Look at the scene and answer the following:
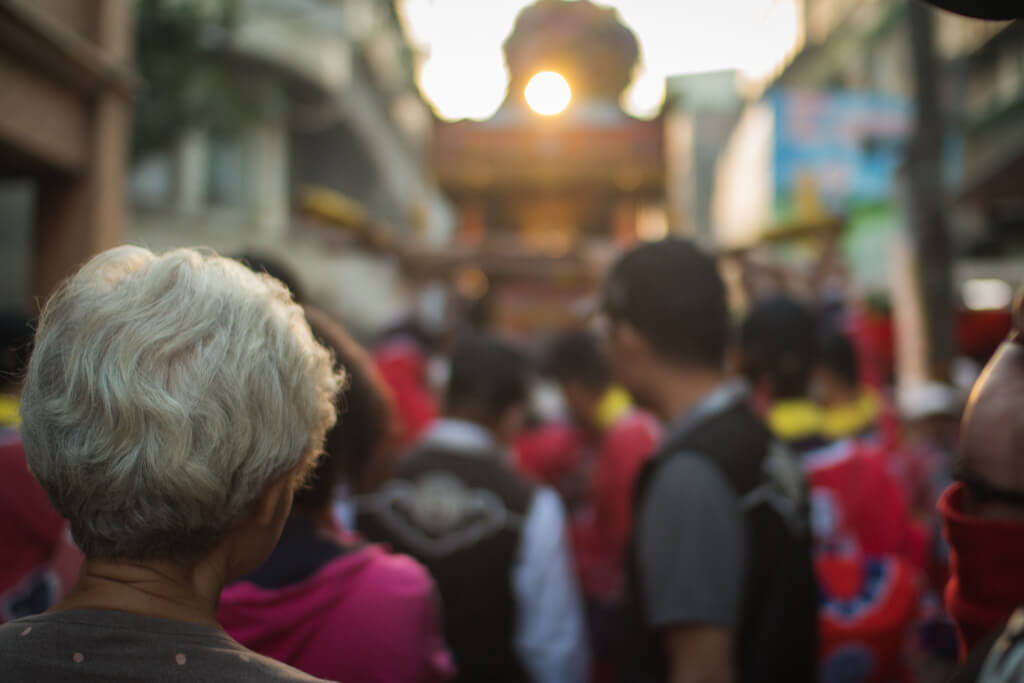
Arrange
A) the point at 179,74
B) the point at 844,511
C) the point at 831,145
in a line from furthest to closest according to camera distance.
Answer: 1. the point at 831,145
2. the point at 179,74
3. the point at 844,511

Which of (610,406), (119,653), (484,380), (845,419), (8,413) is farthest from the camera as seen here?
(610,406)

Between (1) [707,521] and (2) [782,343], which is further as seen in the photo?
(2) [782,343]

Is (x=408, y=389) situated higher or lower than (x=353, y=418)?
lower

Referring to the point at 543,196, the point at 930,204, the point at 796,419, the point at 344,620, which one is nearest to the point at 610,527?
the point at 796,419

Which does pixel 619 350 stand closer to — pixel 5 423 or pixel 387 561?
pixel 387 561

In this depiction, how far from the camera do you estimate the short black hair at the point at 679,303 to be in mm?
1909

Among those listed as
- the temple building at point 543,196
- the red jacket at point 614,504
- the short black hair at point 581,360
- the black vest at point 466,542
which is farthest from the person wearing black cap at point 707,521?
the temple building at point 543,196

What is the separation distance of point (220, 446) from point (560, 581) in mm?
1507

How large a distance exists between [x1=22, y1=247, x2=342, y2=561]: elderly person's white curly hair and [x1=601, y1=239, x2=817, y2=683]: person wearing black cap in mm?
937

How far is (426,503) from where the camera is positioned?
2139mm

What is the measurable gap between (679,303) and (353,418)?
0.85m

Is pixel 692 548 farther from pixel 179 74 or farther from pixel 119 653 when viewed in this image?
pixel 179 74

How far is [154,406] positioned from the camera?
2.86 feet

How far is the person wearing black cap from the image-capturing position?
156cm
